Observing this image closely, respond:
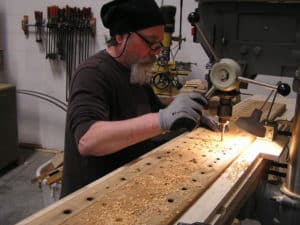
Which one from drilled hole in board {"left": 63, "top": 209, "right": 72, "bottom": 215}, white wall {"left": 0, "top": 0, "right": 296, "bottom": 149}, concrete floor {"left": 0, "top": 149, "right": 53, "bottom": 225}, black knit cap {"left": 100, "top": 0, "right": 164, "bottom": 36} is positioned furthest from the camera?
white wall {"left": 0, "top": 0, "right": 296, "bottom": 149}

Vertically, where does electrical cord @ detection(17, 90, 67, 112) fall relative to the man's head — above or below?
below

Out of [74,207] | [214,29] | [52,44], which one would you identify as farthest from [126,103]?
[52,44]

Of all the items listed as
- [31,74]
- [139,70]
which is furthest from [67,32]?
[139,70]

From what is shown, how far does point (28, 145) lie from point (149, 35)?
266cm

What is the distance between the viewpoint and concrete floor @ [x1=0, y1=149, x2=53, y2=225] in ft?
8.36

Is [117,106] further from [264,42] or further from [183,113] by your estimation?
[264,42]

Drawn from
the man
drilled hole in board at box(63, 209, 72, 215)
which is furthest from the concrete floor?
drilled hole in board at box(63, 209, 72, 215)

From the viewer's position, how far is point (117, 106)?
141 centimetres

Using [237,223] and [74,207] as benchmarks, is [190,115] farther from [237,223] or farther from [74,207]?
[237,223]

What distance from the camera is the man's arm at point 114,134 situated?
3.94 ft

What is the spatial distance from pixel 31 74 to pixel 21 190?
118cm

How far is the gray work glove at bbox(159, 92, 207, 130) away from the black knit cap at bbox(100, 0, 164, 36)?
376mm

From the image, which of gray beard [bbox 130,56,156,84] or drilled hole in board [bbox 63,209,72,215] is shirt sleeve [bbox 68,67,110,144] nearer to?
gray beard [bbox 130,56,156,84]

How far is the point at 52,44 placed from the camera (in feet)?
11.0
